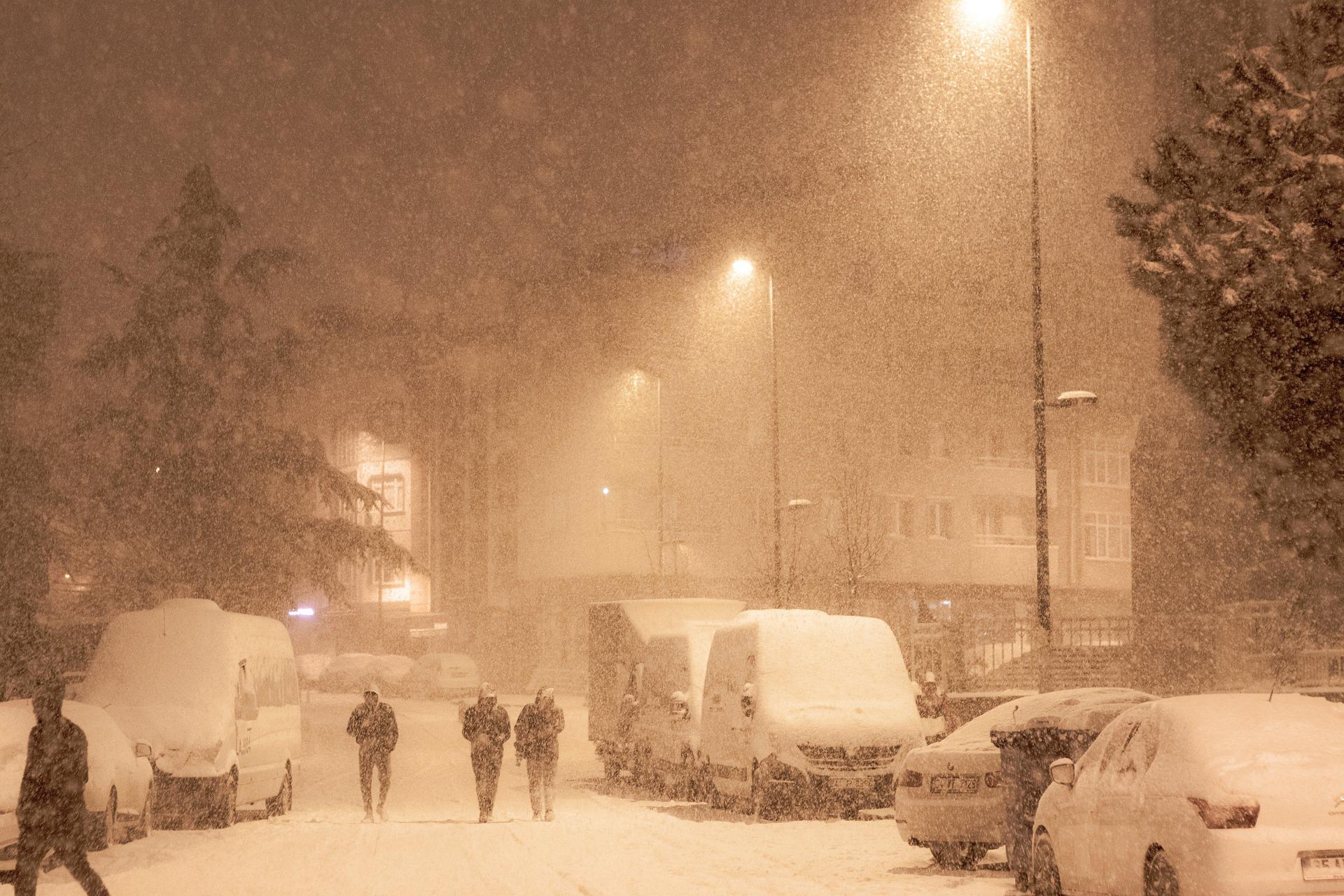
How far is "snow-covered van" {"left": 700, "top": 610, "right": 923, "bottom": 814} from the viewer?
1894 centimetres

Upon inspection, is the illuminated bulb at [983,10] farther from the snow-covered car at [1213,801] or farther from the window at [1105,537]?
the window at [1105,537]

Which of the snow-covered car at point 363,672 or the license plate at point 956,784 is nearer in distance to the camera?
the license plate at point 956,784

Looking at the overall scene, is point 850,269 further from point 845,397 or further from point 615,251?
point 615,251

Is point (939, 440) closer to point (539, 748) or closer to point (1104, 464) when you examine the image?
point (1104, 464)

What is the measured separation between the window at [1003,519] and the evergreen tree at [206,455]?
3528cm

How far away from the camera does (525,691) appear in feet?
220

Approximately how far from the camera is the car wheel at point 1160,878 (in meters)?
8.55

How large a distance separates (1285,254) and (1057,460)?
6059cm

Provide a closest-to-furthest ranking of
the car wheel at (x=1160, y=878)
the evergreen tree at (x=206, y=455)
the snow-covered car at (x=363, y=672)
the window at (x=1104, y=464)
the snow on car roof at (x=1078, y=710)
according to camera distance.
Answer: the car wheel at (x=1160, y=878), the snow on car roof at (x=1078, y=710), the evergreen tree at (x=206, y=455), the snow-covered car at (x=363, y=672), the window at (x=1104, y=464)

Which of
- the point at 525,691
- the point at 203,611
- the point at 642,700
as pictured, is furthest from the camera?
the point at 525,691

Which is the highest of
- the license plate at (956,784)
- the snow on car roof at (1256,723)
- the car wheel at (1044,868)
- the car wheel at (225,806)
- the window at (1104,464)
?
the window at (1104,464)

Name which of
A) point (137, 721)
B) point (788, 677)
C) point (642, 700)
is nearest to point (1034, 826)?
point (788, 677)

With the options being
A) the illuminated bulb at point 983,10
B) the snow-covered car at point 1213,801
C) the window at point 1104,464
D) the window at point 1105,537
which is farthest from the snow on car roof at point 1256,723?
the window at point 1104,464

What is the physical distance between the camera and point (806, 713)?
19.3 meters
